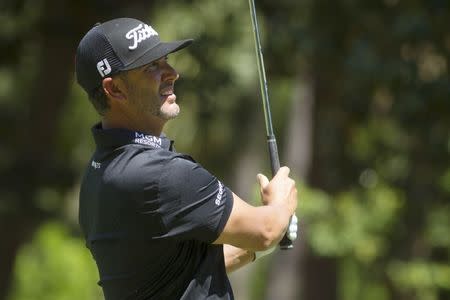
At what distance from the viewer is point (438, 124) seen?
15.0 metres

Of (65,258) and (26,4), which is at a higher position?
(26,4)

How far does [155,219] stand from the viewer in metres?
4.81

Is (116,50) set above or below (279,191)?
above

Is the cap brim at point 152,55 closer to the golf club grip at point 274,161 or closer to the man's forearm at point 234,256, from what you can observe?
the golf club grip at point 274,161

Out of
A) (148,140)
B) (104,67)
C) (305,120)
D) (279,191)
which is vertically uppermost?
(104,67)

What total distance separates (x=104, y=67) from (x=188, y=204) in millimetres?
615

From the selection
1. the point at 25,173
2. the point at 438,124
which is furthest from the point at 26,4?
the point at 438,124

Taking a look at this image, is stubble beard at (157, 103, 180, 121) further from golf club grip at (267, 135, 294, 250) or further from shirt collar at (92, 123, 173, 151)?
golf club grip at (267, 135, 294, 250)

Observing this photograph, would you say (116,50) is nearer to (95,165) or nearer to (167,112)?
(167,112)

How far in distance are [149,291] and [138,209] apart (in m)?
0.35

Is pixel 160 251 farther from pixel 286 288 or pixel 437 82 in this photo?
pixel 286 288

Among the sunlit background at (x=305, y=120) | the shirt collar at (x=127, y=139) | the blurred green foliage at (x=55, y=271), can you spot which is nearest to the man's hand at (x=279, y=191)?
the shirt collar at (x=127, y=139)

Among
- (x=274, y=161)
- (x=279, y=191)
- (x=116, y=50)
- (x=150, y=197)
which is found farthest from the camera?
(x=274, y=161)

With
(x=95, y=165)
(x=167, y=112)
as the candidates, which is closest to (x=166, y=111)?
(x=167, y=112)
